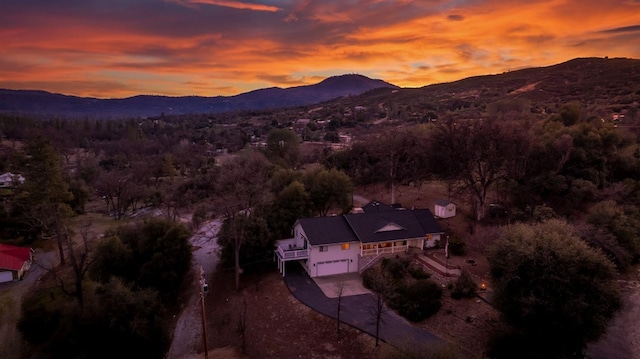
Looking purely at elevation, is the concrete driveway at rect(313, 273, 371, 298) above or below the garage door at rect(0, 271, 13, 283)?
above

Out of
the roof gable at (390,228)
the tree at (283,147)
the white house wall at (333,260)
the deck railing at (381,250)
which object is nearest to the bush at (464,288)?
the deck railing at (381,250)

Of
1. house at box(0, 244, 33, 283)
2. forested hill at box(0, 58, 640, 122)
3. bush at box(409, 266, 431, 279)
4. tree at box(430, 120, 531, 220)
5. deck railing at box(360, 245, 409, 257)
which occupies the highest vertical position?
forested hill at box(0, 58, 640, 122)

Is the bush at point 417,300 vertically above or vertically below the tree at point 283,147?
below

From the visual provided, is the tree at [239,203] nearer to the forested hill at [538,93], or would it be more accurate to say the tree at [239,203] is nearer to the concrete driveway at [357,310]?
the concrete driveway at [357,310]

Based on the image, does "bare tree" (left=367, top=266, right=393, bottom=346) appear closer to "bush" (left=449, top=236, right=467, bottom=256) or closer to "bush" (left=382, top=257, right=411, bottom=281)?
"bush" (left=382, top=257, right=411, bottom=281)

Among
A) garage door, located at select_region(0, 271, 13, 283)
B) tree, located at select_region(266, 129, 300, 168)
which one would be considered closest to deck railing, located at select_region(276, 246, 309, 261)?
garage door, located at select_region(0, 271, 13, 283)

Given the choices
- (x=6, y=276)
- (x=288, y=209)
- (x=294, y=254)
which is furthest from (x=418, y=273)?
(x=6, y=276)

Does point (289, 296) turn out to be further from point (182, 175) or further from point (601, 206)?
point (182, 175)
